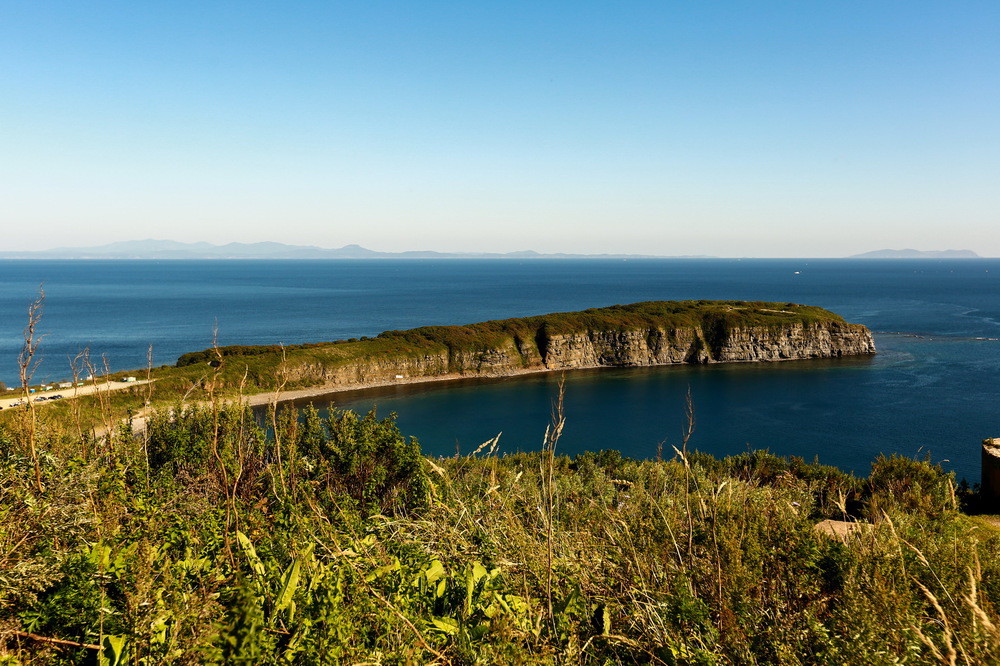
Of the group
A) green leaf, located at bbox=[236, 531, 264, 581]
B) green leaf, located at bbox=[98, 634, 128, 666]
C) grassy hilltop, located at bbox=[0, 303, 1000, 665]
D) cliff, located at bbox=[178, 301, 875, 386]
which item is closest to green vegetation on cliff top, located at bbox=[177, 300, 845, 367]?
cliff, located at bbox=[178, 301, 875, 386]

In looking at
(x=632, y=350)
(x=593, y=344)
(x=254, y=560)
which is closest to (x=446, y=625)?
(x=254, y=560)

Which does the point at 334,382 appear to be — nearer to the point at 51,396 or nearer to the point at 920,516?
the point at 51,396

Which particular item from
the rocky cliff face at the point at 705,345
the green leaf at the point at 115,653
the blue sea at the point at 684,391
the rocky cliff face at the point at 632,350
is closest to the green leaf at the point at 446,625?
the green leaf at the point at 115,653

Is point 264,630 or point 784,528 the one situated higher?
point 264,630

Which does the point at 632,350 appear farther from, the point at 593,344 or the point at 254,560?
the point at 254,560

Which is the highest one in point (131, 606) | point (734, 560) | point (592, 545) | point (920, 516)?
point (131, 606)

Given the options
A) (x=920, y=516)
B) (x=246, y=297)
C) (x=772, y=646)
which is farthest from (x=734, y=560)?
(x=246, y=297)
